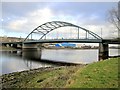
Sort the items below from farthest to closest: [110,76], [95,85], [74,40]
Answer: [74,40]
[110,76]
[95,85]

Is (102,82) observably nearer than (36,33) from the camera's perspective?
Yes

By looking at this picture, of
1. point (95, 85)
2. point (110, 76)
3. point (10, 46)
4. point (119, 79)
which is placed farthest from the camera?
point (10, 46)

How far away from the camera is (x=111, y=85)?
690 centimetres

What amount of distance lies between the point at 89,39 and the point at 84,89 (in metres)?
48.6

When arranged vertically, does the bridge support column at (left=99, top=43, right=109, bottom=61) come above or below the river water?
above

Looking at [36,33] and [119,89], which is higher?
[36,33]

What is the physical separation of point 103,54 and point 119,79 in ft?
151

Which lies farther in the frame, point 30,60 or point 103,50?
point 103,50

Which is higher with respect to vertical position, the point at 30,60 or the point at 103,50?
the point at 103,50

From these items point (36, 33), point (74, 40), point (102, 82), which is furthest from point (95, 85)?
point (36, 33)

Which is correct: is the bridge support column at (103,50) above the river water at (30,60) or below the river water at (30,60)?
above

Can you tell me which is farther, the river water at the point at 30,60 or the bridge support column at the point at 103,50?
the bridge support column at the point at 103,50

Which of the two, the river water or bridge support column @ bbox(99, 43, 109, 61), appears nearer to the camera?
the river water

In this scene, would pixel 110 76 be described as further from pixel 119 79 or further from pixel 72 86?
pixel 72 86
